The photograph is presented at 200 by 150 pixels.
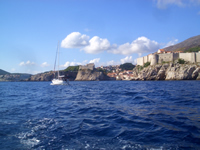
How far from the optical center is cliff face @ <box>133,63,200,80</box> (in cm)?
5647

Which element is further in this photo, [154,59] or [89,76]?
[89,76]

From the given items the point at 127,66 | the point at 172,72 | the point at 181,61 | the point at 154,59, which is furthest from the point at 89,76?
the point at 127,66

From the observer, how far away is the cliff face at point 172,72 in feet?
185

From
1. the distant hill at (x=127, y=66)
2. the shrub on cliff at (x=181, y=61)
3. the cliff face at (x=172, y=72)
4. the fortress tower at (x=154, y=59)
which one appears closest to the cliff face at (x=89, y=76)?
the cliff face at (x=172, y=72)

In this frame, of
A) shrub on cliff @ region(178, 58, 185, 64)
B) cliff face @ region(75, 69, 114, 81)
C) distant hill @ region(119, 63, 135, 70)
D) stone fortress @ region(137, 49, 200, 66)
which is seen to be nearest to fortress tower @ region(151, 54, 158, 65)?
stone fortress @ region(137, 49, 200, 66)

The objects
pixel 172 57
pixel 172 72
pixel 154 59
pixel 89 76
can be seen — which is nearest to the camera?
pixel 172 72

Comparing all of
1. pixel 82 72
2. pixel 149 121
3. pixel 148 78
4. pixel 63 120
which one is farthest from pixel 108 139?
pixel 82 72

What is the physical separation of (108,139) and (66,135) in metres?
1.16

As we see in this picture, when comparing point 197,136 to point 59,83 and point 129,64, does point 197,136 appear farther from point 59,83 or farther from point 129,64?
point 129,64

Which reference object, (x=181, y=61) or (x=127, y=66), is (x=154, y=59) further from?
(x=127, y=66)

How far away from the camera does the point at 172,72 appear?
6025cm

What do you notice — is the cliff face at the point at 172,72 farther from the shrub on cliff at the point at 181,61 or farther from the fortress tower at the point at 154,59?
the fortress tower at the point at 154,59

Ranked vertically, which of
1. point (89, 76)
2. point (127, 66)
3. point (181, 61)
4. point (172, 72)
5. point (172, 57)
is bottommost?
point (89, 76)

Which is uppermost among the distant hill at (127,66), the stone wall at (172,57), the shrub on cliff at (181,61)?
the distant hill at (127,66)
